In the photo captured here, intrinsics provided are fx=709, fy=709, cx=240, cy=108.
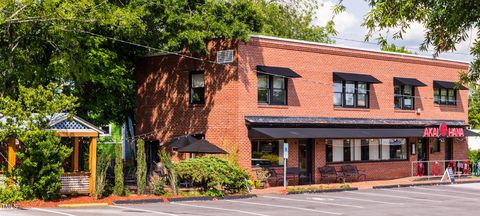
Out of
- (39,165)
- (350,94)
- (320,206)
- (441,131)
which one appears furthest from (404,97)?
(39,165)

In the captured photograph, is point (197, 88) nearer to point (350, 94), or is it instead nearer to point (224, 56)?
point (224, 56)

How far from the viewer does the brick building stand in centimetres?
3419

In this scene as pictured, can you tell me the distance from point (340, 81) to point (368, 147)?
4.39m

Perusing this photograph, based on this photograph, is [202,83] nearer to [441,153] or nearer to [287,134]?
[287,134]

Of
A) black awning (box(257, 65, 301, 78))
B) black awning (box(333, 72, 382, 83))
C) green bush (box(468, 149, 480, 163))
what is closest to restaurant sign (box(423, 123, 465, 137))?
black awning (box(333, 72, 382, 83))

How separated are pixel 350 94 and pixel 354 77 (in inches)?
47.3

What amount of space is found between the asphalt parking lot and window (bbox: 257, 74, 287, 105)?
602cm

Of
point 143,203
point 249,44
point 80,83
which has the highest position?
point 249,44

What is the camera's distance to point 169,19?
107 ft

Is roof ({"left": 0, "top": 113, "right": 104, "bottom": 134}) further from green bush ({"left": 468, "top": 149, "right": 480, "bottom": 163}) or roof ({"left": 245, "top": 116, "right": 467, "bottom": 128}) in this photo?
green bush ({"left": 468, "top": 149, "right": 480, "bottom": 163})

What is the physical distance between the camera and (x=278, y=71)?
3481 centimetres

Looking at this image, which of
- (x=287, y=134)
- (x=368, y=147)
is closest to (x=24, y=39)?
(x=287, y=134)

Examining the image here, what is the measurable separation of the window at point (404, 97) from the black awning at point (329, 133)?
1545mm

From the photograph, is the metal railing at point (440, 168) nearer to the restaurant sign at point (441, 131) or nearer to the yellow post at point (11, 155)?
the restaurant sign at point (441, 131)
